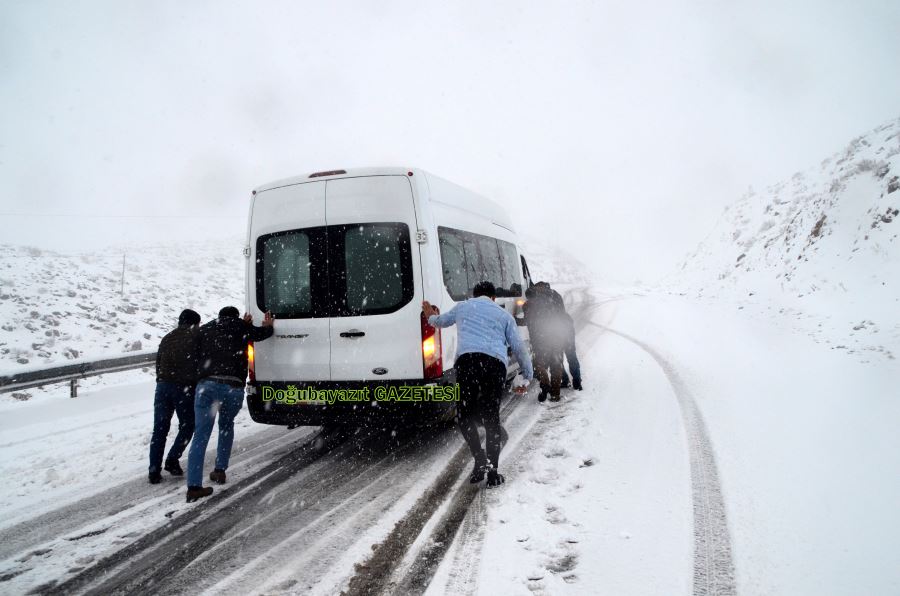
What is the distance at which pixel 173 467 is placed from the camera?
197 inches

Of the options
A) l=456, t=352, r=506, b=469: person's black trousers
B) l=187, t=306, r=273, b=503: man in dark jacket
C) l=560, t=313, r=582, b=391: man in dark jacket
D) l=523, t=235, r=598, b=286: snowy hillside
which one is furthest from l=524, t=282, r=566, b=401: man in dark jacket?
l=523, t=235, r=598, b=286: snowy hillside

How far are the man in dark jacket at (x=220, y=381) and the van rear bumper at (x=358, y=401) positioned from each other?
49 cm

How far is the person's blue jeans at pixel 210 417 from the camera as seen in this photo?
172 inches

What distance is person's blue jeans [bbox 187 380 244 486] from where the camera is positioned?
4.38 m

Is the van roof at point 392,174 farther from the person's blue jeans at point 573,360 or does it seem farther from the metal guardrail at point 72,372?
the metal guardrail at point 72,372

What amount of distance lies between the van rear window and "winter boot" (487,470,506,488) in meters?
1.83

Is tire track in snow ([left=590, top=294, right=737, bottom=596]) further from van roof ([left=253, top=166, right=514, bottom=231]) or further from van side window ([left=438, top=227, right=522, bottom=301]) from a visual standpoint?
van roof ([left=253, top=166, right=514, bottom=231])

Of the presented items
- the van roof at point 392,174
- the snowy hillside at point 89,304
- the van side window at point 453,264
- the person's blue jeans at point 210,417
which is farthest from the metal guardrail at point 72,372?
the van side window at point 453,264

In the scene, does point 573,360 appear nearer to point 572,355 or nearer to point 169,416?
point 572,355

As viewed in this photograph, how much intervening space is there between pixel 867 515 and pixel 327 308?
4.78 m

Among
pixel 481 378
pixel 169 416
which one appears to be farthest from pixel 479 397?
pixel 169 416

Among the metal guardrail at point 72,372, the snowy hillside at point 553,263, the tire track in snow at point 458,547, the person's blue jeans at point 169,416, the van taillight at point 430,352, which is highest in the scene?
the snowy hillside at point 553,263

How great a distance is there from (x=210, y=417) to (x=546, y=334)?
4695 millimetres

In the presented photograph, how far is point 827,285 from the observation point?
44.3 feet
